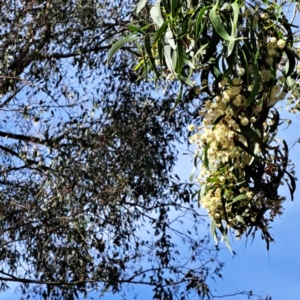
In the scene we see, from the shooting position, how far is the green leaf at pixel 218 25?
6.12ft

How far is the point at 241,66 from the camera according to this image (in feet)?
6.89

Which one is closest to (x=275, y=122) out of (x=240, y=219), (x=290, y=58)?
(x=290, y=58)

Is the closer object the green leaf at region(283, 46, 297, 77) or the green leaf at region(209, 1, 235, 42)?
the green leaf at region(209, 1, 235, 42)

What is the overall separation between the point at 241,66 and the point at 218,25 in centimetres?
25

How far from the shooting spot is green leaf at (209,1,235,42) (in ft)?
6.12

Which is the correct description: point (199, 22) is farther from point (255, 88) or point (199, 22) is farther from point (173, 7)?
point (255, 88)

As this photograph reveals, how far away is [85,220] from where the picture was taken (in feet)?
16.4

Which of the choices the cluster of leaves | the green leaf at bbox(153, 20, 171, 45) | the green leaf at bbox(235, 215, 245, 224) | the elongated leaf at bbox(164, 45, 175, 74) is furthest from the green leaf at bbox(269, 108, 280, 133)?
the green leaf at bbox(153, 20, 171, 45)

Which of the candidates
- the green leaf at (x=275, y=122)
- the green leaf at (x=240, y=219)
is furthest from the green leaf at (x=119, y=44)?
the green leaf at (x=240, y=219)

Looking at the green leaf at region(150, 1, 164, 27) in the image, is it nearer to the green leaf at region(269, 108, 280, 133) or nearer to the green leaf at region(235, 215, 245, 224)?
the green leaf at region(269, 108, 280, 133)

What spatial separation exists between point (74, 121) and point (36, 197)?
1.91ft

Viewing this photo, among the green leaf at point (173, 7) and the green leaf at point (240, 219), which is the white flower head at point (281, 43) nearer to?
the green leaf at point (173, 7)

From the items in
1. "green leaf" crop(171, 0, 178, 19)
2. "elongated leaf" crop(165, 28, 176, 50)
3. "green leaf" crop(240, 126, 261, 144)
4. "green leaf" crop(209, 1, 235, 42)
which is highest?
"green leaf" crop(171, 0, 178, 19)

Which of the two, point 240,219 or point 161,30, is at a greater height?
point 161,30
